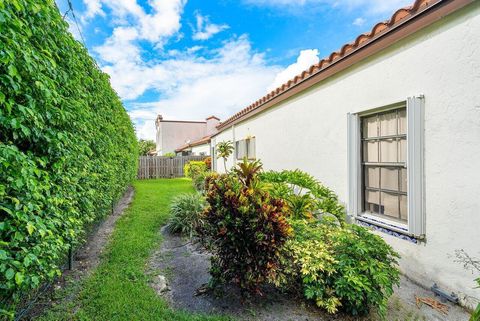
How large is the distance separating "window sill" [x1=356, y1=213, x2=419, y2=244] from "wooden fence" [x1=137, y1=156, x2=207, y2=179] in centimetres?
1805

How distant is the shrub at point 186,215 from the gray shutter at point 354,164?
327 centimetres

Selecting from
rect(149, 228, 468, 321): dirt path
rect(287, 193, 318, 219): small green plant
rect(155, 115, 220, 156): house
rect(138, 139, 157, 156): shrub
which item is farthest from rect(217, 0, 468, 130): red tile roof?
rect(138, 139, 157, 156): shrub

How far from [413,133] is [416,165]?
45 cm

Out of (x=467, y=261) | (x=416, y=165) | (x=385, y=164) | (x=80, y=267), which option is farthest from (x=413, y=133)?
(x=80, y=267)

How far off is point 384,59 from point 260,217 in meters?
3.34

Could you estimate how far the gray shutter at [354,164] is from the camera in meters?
4.71

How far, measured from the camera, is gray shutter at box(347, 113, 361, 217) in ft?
15.5

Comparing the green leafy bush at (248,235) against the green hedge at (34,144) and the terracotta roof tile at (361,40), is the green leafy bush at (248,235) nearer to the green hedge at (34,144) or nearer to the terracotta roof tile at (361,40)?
the green hedge at (34,144)

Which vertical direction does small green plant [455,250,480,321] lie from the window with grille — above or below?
below

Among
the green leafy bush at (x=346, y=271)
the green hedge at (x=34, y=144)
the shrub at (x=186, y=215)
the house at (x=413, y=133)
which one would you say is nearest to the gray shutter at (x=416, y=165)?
the house at (x=413, y=133)

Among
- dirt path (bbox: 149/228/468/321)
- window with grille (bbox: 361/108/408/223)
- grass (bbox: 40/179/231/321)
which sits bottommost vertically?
dirt path (bbox: 149/228/468/321)

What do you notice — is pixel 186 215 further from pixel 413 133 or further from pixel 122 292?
pixel 413 133

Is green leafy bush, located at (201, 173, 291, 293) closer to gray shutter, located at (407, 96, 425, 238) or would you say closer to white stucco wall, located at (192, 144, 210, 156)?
gray shutter, located at (407, 96, 425, 238)

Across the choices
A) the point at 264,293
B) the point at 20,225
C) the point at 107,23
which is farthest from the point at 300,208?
the point at 107,23
